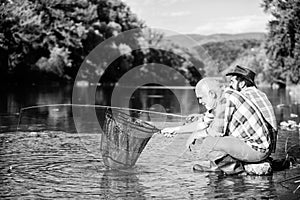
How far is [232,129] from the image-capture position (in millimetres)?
9172

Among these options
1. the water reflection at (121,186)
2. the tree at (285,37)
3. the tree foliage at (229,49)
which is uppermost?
the tree foliage at (229,49)

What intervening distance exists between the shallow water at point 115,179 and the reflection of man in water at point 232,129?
342 mm

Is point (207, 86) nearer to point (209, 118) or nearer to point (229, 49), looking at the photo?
point (209, 118)

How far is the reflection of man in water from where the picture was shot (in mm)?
8945

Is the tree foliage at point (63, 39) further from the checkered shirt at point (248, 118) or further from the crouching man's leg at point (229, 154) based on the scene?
the checkered shirt at point (248, 118)

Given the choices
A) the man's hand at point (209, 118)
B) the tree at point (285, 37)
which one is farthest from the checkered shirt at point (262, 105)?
the tree at point (285, 37)

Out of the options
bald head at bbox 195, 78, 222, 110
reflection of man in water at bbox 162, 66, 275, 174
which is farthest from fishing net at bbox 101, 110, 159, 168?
bald head at bbox 195, 78, 222, 110

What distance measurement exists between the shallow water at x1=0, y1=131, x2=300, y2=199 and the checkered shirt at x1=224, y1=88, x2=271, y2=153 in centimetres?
59

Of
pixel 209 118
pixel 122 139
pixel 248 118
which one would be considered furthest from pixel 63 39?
pixel 248 118

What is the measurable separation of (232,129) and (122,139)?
1891 mm

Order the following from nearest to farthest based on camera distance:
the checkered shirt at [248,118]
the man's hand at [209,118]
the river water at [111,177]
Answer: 1. the river water at [111,177]
2. the checkered shirt at [248,118]
3. the man's hand at [209,118]

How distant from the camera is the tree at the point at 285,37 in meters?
→ 48.9

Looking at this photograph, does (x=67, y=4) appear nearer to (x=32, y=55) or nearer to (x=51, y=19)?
(x=51, y=19)

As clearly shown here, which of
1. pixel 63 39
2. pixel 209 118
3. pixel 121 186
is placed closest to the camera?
pixel 121 186
